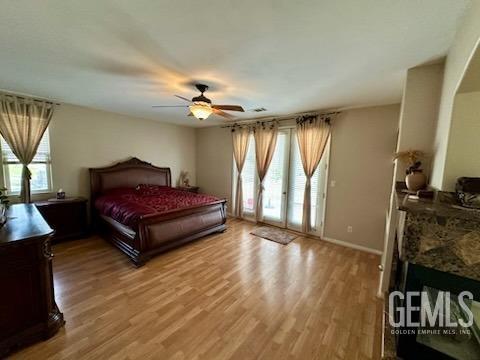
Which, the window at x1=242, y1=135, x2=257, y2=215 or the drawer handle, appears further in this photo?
the window at x1=242, y1=135, x2=257, y2=215

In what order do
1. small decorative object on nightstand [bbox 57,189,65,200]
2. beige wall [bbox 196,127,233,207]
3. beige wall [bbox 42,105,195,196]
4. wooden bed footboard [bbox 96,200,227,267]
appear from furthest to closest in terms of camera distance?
beige wall [bbox 196,127,233,207] → beige wall [bbox 42,105,195,196] → small decorative object on nightstand [bbox 57,189,65,200] → wooden bed footboard [bbox 96,200,227,267]

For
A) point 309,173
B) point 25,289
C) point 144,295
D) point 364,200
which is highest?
point 309,173

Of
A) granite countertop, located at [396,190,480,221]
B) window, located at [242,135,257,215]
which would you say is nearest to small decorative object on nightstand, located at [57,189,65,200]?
window, located at [242,135,257,215]

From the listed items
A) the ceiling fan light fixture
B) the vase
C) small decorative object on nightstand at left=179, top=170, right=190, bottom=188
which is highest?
the ceiling fan light fixture

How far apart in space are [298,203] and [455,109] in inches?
124

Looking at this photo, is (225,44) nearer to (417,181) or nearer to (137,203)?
(417,181)

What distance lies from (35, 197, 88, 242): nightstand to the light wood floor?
0.30 meters

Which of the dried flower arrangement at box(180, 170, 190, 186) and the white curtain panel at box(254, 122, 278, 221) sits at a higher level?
the white curtain panel at box(254, 122, 278, 221)

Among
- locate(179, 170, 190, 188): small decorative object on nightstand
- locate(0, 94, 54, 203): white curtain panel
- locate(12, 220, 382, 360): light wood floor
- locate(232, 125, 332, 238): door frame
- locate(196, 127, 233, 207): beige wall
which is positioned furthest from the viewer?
locate(179, 170, 190, 188): small decorative object on nightstand

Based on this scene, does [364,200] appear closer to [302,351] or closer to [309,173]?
[309,173]

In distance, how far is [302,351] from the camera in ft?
5.45

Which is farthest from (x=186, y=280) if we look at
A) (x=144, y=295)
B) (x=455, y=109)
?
(x=455, y=109)

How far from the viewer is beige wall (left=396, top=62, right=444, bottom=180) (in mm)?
2008

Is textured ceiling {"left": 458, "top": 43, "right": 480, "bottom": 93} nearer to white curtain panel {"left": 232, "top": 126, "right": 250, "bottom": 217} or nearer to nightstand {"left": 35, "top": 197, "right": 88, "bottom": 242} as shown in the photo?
white curtain panel {"left": 232, "top": 126, "right": 250, "bottom": 217}
